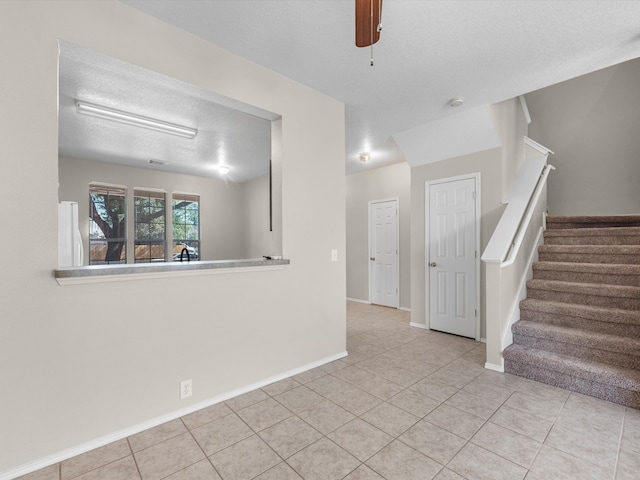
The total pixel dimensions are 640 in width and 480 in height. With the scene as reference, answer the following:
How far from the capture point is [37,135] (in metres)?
1.66

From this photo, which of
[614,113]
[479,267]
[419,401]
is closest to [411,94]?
[479,267]

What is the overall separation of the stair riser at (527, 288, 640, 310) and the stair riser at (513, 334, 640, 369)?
564 mm

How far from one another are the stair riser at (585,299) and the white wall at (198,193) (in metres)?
5.10

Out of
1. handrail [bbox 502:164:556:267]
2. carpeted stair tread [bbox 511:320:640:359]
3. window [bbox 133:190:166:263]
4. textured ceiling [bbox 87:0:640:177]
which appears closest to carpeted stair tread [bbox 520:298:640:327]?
carpeted stair tread [bbox 511:320:640:359]

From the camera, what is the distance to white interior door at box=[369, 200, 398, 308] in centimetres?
563

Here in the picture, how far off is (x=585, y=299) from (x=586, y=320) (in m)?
0.28

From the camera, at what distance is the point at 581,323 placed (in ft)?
9.38

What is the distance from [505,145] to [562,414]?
2969mm

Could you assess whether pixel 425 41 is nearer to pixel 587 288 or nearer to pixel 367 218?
pixel 587 288

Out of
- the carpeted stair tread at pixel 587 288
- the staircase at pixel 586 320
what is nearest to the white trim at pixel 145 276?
the staircase at pixel 586 320

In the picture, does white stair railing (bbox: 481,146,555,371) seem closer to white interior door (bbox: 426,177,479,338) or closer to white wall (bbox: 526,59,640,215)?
white interior door (bbox: 426,177,479,338)

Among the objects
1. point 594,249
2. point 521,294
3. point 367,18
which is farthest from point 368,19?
point 594,249

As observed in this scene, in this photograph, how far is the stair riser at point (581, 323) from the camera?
263cm

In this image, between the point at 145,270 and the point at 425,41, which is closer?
the point at 145,270
